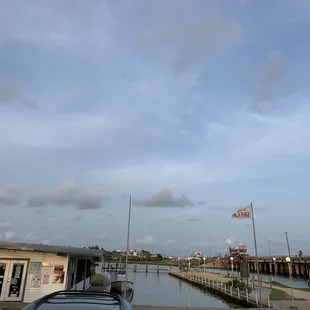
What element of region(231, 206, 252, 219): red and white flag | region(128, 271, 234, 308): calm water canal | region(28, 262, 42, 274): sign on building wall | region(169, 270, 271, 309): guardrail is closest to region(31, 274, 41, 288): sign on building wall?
region(28, 262, 42, 274): sign on building wall

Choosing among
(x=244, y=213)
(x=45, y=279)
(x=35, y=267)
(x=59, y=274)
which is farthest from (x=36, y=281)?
(x=244, y=213)

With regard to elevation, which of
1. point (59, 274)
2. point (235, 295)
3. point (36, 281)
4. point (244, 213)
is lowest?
point (235, 295)

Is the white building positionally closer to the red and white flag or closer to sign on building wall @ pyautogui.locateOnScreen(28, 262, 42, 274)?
sign on building wall @ pyautogui.locateOnScreen(28, 262, 42, 274)

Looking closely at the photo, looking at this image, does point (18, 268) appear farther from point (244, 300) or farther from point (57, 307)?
point (244, 300)

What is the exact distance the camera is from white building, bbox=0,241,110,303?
18.2 m

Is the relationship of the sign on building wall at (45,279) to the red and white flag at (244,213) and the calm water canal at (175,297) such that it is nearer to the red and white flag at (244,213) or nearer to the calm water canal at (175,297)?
the red and white flag at (244,213)

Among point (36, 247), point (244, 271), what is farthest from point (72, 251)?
point (244, 271)

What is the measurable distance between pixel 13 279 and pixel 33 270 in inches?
43.0

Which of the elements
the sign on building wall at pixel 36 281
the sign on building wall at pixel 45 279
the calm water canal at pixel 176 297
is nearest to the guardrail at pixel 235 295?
the calm water canal at pixel 176 297

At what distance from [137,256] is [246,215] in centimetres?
18646

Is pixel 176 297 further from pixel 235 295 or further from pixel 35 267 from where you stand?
pixel 35 267

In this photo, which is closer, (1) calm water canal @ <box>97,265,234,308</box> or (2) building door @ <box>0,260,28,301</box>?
(2) building door @ <box>0,260,28,301</box>

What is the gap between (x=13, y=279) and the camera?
18438 millimetres

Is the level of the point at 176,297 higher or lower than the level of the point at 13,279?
lower
